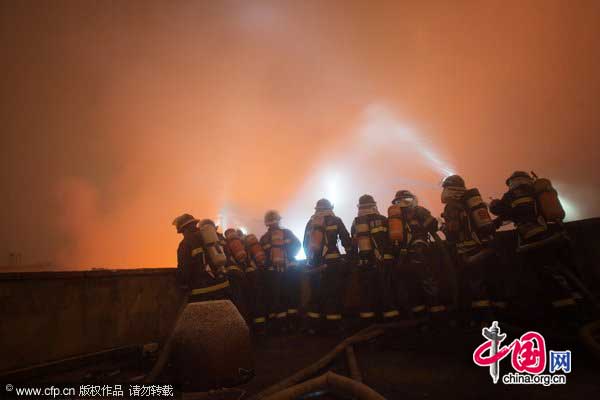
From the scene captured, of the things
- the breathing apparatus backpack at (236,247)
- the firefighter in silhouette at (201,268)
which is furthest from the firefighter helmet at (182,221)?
the breathing apparatus backpack at (236,247)

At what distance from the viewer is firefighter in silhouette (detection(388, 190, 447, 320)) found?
5.95 metres

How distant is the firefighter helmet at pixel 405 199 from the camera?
6688 millimetres

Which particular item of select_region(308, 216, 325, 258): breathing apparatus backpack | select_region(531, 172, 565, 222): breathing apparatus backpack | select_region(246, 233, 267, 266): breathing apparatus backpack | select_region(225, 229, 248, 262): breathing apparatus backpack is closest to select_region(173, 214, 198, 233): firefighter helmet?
select_region(225, 229, 248, 262): breathing apparatus backpack

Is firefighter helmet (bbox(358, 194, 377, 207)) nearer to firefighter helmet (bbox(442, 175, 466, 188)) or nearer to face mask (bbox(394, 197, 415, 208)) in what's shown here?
face mask (bbox(394, 197, 415, 208))

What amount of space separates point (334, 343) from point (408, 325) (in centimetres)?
138

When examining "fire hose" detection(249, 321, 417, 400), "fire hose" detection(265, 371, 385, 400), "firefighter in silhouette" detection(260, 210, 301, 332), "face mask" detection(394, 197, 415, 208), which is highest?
"face mask" detection(394, 197, 415, 208)

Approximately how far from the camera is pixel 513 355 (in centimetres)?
400

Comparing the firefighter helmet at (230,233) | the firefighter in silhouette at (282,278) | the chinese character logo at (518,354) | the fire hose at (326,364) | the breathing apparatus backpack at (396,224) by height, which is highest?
the firefighter helmet at (230,233)

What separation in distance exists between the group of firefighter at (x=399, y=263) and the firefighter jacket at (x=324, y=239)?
21 mm

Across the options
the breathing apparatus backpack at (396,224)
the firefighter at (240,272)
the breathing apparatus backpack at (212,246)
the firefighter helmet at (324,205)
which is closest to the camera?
the breathing apparatus backpack at (212,246)

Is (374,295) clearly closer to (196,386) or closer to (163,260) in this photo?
(196,386)

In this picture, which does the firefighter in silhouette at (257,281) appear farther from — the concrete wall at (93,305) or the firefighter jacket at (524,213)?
the firefighter jacket at (524,213)

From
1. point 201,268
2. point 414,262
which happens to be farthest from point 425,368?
point 201,268

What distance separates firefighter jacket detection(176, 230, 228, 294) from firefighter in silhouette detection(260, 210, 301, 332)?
1.89 m
